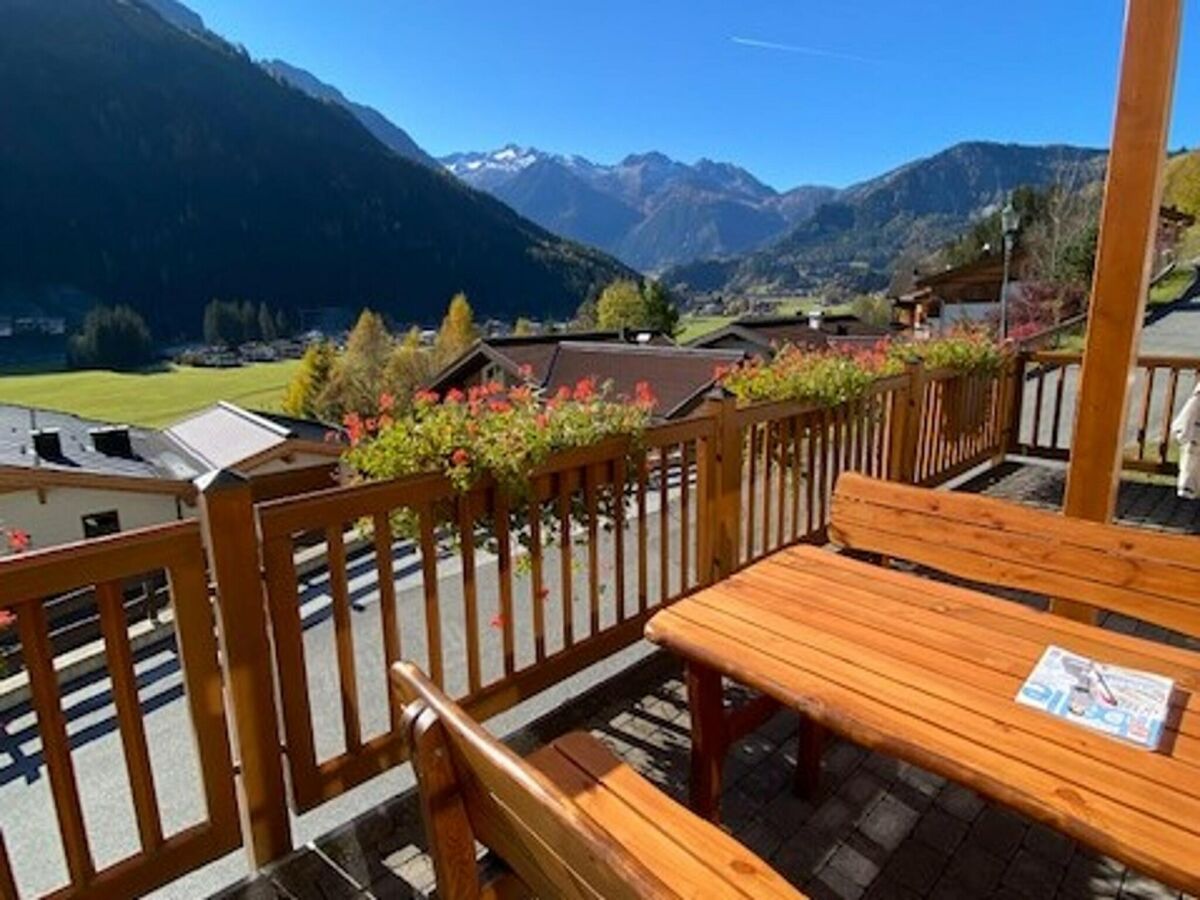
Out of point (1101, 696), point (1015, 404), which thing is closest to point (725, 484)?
point (1101, 696)

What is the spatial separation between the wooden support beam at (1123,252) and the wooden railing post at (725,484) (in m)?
1.25

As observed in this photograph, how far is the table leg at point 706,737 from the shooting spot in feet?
6.16

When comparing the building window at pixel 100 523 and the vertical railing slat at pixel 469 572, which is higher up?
the vertical railing slat at pixel 469 572

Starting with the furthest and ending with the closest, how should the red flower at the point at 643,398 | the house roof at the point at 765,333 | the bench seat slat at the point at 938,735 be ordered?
the house roof at the point at 765,333
the red flower at the point at 643,398
the bench seat slat at the point at 938,735

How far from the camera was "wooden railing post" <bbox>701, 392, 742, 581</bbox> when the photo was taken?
3.05m

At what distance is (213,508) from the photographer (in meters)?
1.69

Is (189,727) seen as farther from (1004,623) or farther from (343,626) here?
(1004,623)

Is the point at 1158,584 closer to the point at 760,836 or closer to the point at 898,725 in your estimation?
Result: the point at 898,725

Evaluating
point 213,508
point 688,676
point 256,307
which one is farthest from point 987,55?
point 256,307

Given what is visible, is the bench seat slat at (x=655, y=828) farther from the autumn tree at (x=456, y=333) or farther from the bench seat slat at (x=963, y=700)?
the autumn tree at (x=456, y=333)

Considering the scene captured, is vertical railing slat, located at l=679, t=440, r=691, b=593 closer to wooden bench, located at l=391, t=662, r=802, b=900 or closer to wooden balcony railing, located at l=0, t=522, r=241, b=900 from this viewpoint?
wooden bench, located at l=391, t=662, r=802, b=900

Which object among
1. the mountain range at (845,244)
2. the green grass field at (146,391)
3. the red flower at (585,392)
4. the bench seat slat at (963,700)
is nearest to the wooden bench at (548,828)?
the bench seat slat at (963,700)

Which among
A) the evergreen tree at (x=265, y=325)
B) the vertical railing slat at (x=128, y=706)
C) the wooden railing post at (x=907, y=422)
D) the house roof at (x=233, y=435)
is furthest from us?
the evergreen tree at (x=265, y=325)

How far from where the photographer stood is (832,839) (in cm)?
203
